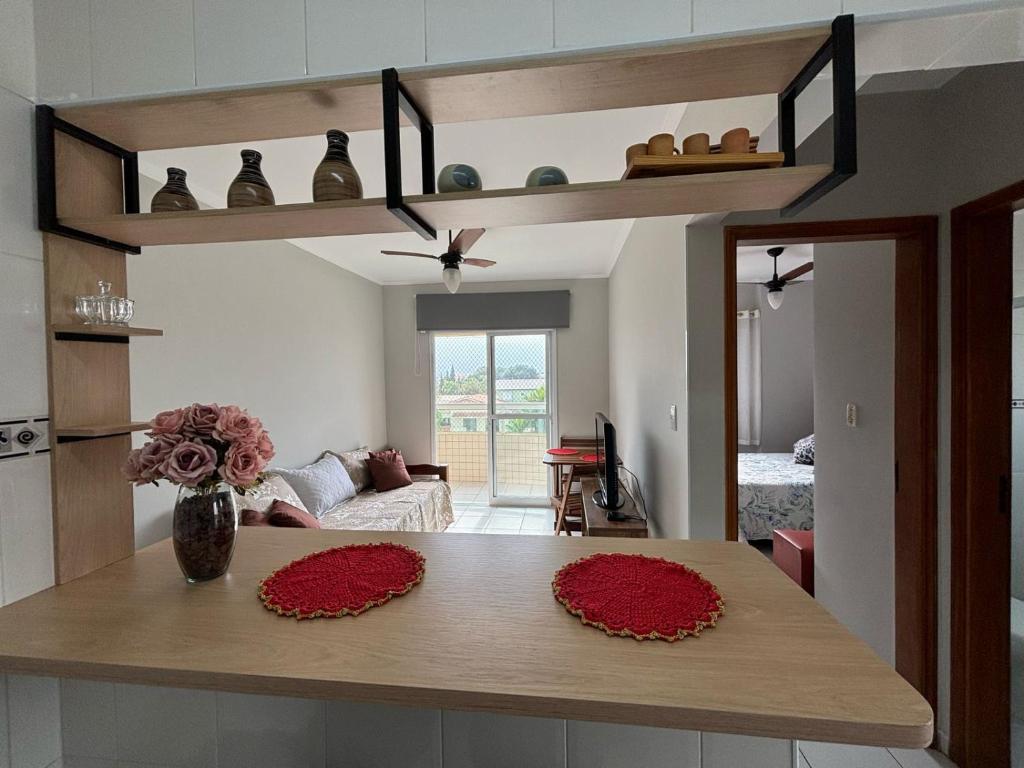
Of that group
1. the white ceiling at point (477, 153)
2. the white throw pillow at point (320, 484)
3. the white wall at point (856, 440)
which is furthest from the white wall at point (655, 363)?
the white throw pillow at point (320, 484)

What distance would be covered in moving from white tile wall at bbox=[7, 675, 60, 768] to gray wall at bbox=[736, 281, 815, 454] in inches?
231

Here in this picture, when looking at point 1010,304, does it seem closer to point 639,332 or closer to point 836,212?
point 836,212

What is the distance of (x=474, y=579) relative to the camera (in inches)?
36.6

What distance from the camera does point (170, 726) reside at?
3.07ft

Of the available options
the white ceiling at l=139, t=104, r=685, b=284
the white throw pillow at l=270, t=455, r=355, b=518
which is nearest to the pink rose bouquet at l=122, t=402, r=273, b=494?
the white ceiling at l=139, t=104, r=685, b=284

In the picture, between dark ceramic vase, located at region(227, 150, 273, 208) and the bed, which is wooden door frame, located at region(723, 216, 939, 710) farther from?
the bed

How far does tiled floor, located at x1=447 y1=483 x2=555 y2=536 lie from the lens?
15.0 feet

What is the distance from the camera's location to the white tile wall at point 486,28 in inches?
34.2

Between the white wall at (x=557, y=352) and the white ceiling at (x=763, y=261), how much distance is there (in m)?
1.40

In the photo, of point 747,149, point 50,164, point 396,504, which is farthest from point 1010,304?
point 396,504

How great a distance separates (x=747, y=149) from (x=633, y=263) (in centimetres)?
260

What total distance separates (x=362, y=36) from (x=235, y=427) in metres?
0.80

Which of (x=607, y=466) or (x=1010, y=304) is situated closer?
(x=1010, y=304)

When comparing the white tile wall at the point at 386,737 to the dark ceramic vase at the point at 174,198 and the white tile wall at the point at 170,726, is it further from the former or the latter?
the dark ceramic vase at the point at 174,198
